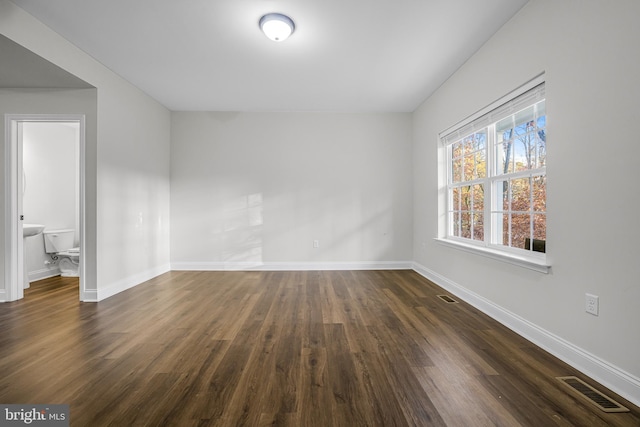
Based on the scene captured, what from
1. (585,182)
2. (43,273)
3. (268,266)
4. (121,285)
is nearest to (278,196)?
(268,266)

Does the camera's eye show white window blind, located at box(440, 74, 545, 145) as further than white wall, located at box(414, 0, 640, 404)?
Yes

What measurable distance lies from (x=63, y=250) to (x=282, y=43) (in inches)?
171

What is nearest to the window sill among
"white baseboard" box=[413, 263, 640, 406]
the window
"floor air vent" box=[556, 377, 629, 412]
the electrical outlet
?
the window

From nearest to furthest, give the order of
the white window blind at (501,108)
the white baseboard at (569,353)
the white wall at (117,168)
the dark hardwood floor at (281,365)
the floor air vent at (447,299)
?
the dark hardwood floor at (281,365) < the white baseboard at (569,353) < the white window blind at (501,108) < the white wall at (117,168) < the floor air vent at (447,299)

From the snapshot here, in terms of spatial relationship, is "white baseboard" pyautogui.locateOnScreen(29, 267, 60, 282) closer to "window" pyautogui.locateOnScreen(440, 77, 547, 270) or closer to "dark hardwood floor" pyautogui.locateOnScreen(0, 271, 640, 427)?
"dark hardwood floor" pyautogui.locateOnScreen(0, 271, 640, 427)

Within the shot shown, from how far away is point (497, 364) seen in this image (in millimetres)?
1908

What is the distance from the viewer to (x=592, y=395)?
1.59m

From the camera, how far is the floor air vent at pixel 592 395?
1.48 m

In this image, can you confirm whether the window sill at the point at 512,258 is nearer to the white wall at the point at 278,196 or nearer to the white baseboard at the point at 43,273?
the white wall at the point at 278,196

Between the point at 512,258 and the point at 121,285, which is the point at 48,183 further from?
the point at 512,258

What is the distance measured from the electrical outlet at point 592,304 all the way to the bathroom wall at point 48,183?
6.05 metres

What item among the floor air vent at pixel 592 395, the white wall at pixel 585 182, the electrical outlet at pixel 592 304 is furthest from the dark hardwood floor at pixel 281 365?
the electrical outlet at pixel 592 304

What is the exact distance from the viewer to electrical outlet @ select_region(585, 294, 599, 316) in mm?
1774

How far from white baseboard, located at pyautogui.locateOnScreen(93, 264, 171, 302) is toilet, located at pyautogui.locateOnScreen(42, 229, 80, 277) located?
3.59ft
